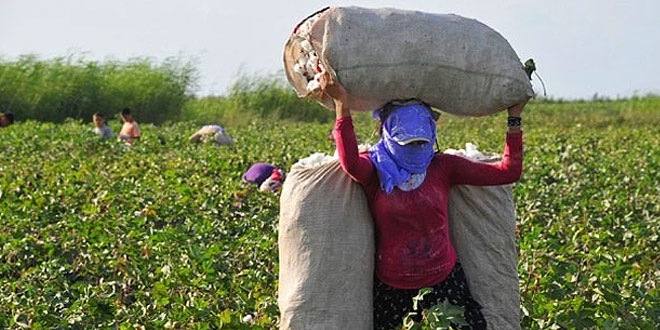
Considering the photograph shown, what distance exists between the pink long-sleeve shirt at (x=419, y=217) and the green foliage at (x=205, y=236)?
27 cm

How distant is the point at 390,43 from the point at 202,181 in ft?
18.5

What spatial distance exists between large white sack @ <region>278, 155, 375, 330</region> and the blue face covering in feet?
0.45

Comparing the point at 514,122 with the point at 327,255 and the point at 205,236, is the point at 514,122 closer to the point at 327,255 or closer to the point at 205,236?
the point at 327,255

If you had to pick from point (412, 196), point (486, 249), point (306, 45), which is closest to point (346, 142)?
point (412, 196)

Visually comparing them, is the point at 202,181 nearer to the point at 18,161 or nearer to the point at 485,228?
the point at 18,161

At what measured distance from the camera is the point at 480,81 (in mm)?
3904

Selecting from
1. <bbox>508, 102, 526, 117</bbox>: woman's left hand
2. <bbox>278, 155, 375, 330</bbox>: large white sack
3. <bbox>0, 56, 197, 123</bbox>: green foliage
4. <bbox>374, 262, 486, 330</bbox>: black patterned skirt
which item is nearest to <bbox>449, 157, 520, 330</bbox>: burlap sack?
<bbox>374, 262, 486, 330</bbox>: black patterned skirt

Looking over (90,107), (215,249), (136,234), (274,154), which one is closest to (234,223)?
(136,234)

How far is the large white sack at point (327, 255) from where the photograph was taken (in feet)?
12.6

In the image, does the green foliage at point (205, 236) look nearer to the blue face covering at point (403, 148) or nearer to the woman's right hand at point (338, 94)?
the blue face covering at point (403, 148)

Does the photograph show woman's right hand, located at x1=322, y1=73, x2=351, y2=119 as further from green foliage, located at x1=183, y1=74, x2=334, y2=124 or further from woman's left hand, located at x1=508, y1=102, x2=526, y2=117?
green foliage, located at x1=183, y1=74, x2=334, y2=124

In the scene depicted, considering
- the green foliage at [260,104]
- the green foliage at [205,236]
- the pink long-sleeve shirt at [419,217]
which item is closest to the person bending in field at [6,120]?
the green foliage at [205,236]

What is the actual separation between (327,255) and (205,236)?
9.68 feet

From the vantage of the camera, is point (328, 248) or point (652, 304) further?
point (652, 304)
